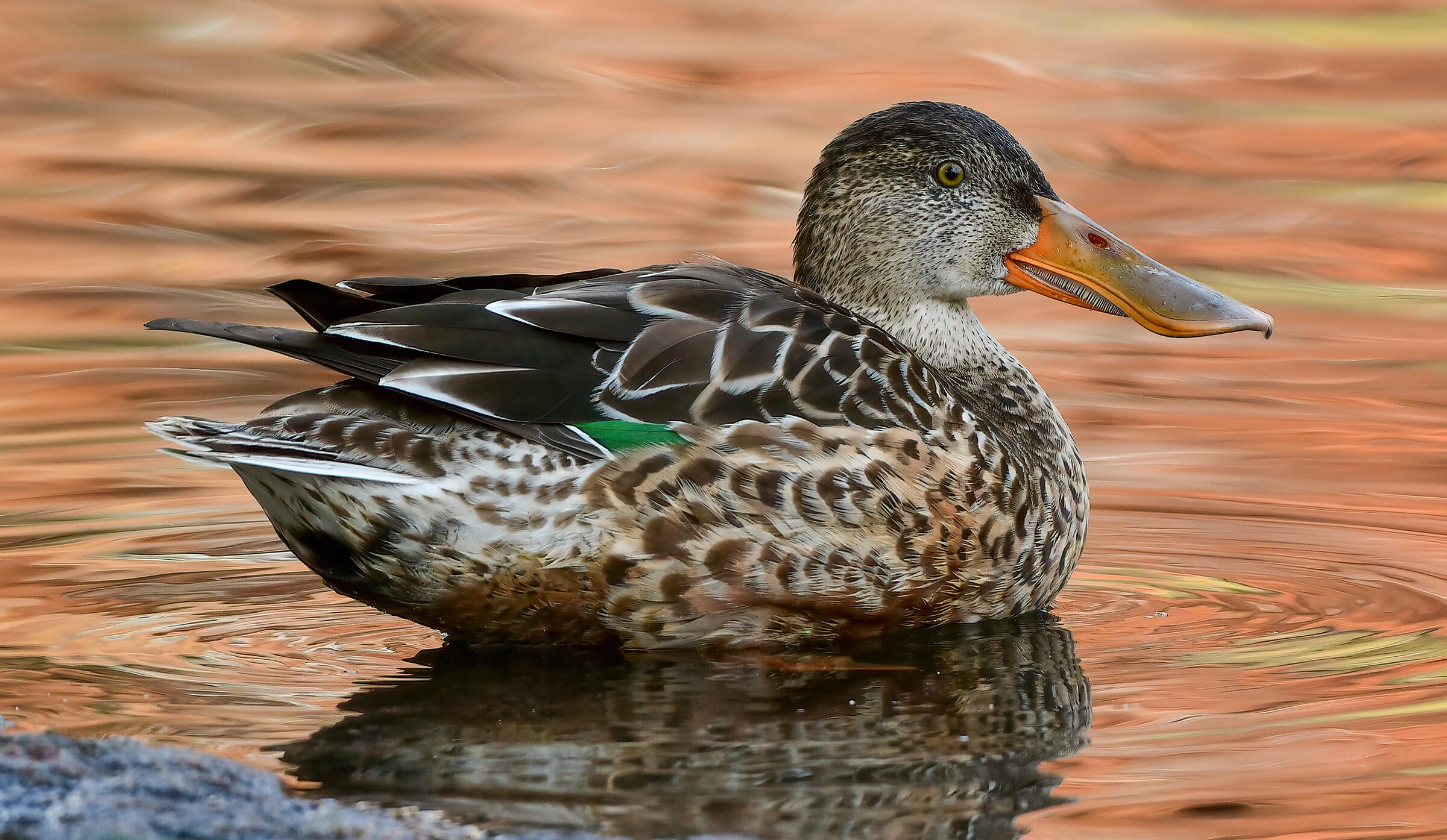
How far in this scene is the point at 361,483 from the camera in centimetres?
510

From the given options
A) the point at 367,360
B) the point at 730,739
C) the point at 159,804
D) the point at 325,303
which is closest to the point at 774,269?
the point at 325,303

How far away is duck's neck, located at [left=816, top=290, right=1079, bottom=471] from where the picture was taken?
645cm

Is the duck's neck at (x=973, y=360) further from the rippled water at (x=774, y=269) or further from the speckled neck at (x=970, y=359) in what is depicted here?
the rippled water at (x=774, y=269)

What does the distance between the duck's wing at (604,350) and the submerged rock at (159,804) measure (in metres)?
1.33

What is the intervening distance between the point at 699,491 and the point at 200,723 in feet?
4.69

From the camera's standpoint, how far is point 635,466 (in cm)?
529

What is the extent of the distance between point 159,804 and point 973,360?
3552 mm

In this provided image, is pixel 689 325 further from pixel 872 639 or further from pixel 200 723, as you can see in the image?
pixel 200 723

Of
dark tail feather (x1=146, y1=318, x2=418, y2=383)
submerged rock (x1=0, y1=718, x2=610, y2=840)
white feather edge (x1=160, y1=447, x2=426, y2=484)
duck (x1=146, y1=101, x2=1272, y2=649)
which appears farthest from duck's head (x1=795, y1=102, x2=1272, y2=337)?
submerged rock (x1=0, y1=718, x2=610, y2=840)

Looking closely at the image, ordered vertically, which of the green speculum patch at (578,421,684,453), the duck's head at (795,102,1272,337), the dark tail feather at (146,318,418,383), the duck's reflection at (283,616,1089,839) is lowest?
the duck's reflection at (283,616,1089,839)

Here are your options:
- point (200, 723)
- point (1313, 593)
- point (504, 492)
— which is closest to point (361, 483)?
point (504, 492)

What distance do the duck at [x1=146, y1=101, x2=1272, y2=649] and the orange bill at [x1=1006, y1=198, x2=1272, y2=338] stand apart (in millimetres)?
769

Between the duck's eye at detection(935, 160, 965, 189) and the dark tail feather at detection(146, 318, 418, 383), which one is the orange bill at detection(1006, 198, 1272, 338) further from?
the dark tail feather at detection(146, 318, 418, 383)

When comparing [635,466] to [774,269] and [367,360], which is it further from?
[774,269]
